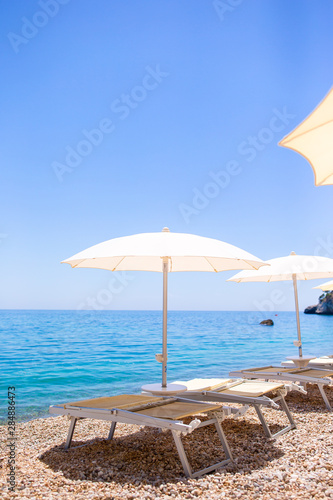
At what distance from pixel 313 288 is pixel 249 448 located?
6135 mm

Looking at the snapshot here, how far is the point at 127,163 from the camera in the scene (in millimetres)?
13039

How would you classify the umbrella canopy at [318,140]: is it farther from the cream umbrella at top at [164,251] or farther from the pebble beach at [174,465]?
the pebble beach at [174,465]

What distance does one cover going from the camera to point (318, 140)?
315 centimetres

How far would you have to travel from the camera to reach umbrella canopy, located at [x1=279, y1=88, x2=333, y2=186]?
2699mm

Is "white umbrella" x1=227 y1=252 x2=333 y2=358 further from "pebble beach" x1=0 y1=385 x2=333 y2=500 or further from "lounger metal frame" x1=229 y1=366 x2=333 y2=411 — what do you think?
"pebble beach" x1=0 y1=385 x2=333 y2=500

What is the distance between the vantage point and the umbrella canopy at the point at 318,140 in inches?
106

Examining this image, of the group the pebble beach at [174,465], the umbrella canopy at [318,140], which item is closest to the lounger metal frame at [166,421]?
the pebble beach at [174,465]

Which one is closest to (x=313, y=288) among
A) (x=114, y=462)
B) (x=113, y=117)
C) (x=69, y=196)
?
(x=113, y=117)

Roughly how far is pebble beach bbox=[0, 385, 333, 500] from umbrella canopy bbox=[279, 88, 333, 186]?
2.56 meters

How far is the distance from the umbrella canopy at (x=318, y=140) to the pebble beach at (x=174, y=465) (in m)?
2.56

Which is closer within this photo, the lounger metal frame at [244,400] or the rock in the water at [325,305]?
the lounger metal frame at [244,400]

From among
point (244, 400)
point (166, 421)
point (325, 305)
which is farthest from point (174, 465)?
point (325, 305)

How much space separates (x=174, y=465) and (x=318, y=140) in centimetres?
301

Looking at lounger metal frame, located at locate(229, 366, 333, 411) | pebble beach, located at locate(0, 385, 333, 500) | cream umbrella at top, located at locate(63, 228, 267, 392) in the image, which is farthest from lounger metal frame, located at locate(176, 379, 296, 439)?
lounger metal frame, located at locate(229, 366, 333, 411)
